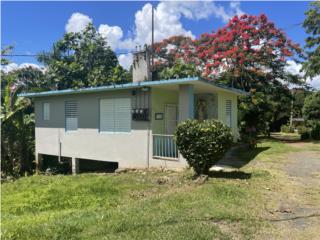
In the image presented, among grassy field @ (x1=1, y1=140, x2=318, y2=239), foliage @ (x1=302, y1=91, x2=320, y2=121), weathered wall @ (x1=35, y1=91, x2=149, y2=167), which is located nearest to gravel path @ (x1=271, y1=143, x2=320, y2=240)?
grassy field @ (x1=1, y1=140, x2=318, y2=239)

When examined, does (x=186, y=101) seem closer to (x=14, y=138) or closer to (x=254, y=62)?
(x=14, y=138)

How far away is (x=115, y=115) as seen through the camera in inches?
496

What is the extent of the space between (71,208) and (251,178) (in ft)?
A: 15.7

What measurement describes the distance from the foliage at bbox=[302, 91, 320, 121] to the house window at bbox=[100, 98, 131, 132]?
14633 millimetres

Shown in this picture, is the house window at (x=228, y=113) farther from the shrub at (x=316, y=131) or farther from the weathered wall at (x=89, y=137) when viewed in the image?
the shrub at (x=316, y=131)

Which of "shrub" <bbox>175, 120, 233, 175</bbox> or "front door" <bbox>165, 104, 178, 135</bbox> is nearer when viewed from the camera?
"shrub" <bbox>175, 120, 233, 175</bbox>

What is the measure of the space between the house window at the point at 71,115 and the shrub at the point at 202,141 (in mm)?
6780

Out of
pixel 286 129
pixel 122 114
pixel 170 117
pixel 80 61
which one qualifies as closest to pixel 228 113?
pixel 170 117

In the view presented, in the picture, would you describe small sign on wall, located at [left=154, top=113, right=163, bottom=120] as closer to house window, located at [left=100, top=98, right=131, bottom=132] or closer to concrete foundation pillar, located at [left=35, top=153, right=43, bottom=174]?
house window, located at [left=100, top=98, right=131, bottom=132]

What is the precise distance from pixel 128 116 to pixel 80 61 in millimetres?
18773

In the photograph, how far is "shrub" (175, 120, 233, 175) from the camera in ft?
27.9

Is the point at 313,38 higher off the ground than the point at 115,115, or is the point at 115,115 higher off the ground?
the point at 313,38

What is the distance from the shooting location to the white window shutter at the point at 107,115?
41.7 ft

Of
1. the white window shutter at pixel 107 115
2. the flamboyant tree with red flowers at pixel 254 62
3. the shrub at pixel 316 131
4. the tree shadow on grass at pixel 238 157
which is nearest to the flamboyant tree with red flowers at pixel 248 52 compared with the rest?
the flamboyant tree with red flowers at pixel 254 62
